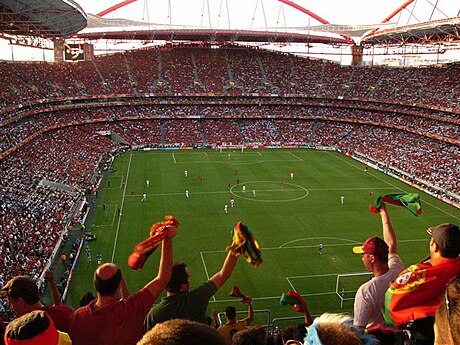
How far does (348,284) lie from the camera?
2488 centimetres

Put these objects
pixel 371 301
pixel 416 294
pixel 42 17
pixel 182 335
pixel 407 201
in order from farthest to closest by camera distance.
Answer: pixel 42 17, pixel 407 201, pixel 371 301, pixel 416 294, pixel 182 335

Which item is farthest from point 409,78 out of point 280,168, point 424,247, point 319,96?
point 424,247

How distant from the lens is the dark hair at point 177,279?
5.52 meters

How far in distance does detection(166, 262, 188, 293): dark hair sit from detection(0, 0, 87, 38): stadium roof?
113ft

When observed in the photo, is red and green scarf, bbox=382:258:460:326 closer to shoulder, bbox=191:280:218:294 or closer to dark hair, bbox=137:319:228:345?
shoulder, bbox=191:280:218:294

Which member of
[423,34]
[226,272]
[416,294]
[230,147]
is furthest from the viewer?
[230,147]

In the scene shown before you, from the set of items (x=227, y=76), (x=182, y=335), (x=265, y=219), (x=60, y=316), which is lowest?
(x=265, y=219)

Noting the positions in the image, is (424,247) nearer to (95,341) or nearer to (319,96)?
(95,341)

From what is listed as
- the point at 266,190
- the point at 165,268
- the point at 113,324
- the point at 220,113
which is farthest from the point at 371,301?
the point at 220,113

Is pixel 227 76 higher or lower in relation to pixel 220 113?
higher

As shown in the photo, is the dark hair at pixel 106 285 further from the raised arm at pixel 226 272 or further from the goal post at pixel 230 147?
the goal post at pixel 230 147

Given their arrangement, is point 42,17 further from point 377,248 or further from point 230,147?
point 377,248

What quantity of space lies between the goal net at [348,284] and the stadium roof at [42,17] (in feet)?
97.8

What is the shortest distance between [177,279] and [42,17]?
41683 millimetres
